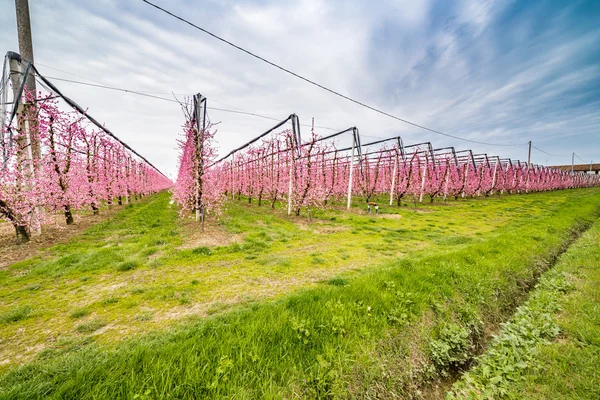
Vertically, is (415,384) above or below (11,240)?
below

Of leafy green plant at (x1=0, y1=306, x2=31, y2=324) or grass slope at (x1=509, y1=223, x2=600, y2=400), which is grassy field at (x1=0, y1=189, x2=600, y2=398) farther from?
grass slope at (x1=509, y1=223, x2=600, y2=400)

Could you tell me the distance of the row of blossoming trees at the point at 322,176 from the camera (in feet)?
39.6

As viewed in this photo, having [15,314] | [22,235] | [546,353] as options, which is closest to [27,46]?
[22,235]

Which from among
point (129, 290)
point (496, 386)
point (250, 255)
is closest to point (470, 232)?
point (496, 386)

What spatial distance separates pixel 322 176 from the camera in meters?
22.3

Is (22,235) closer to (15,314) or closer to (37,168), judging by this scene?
(37,168)

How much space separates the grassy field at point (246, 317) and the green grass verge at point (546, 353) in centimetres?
39

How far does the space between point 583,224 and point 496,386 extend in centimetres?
1683

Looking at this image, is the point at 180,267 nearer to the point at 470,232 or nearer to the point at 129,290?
the point at 129,290

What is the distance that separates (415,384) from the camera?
2.93 metres

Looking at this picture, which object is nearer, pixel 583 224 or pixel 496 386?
pixel 496 386

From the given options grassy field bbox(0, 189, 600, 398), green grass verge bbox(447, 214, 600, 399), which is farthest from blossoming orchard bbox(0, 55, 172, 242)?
green grass verge bbox(447, 214, 600, 399)

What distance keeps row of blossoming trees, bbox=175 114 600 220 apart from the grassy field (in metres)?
5.45

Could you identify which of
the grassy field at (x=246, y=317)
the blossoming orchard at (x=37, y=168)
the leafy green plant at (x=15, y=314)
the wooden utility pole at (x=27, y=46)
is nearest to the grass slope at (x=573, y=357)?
the grassy field at (x=246, y=317)
